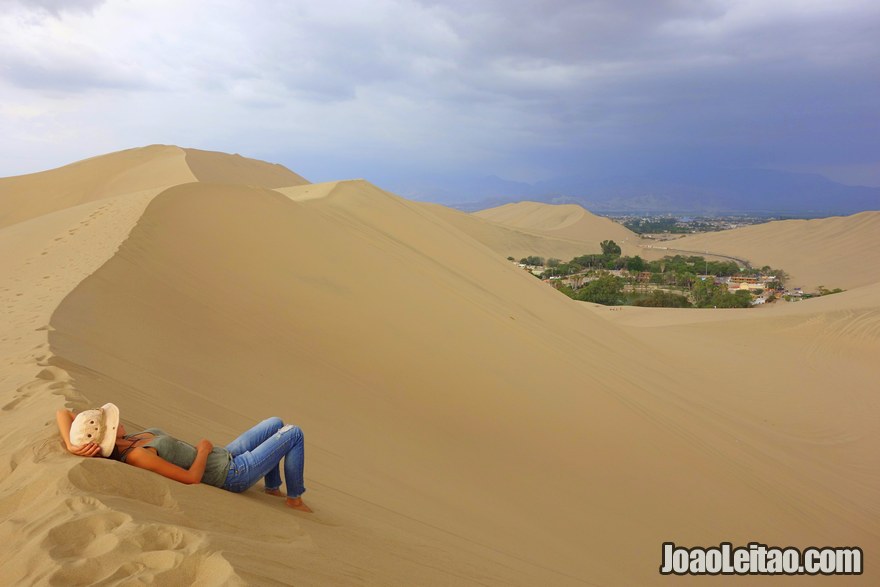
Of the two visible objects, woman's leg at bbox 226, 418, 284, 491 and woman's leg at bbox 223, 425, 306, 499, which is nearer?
woman's leg at bbox 223, 425, 306, 499

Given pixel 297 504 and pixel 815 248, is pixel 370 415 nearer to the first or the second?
Result: pixel 297 504

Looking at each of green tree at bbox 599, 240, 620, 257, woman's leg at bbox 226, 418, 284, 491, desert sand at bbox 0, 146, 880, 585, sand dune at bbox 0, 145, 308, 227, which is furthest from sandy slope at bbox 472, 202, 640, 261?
woman's leg at bbox 226, 418, 284, 491

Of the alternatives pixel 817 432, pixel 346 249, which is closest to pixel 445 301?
pixel 346 249

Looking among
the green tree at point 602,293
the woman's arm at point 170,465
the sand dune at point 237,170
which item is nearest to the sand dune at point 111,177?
the sand dune at point 237,170

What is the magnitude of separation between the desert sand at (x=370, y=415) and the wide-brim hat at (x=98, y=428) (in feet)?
0.36

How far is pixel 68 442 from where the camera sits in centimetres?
271

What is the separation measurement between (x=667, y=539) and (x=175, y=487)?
4.66 meters

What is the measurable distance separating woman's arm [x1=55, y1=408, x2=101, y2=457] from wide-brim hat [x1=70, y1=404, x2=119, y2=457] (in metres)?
0.02

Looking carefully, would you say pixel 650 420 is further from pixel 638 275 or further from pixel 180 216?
pixel 638 275

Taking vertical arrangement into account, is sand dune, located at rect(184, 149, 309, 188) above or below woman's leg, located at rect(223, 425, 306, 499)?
above

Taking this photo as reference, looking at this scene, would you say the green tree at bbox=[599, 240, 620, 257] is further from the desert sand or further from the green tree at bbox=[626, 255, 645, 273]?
the desert sand

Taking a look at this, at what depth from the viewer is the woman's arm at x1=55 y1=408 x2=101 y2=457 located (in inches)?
106

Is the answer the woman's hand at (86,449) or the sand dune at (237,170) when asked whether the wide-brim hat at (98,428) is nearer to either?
the woman's hand at (86,449)

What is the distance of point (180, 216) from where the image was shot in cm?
1014
